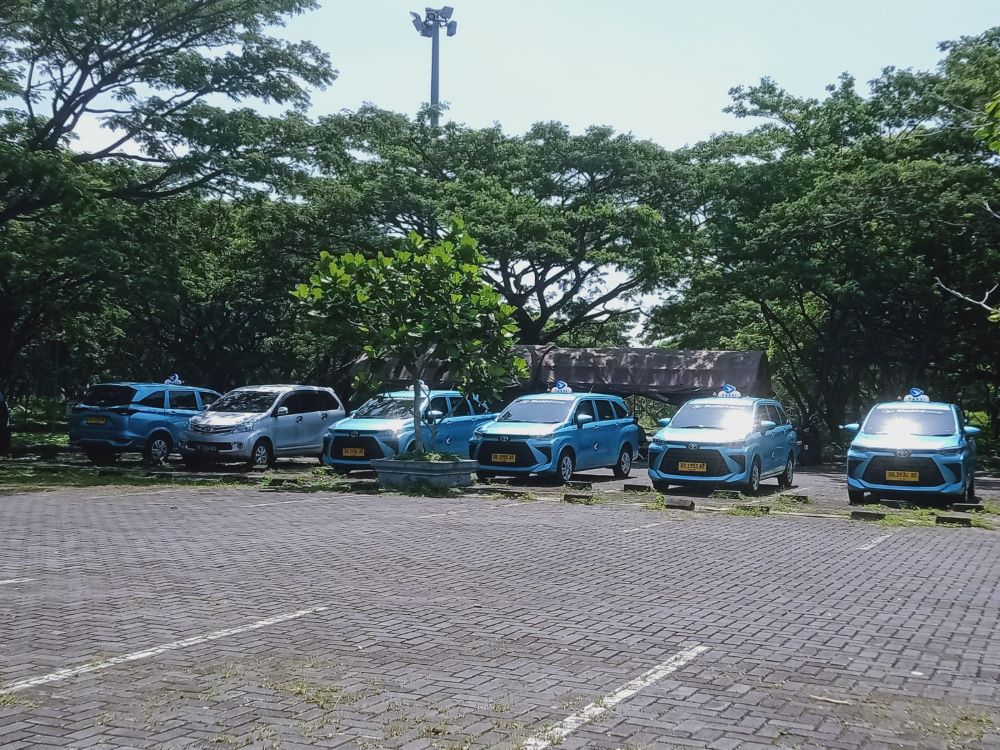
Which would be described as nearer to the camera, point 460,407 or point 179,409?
point 460,407

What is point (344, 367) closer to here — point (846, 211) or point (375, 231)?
point (375, 231)

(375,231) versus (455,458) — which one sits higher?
(375,231)

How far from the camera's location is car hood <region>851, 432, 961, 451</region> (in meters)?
16.8

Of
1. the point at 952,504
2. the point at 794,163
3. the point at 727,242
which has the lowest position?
the point at 952,504

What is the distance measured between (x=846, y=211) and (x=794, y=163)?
11.4ft

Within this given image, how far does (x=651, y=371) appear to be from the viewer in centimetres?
3097

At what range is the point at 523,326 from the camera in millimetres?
36125

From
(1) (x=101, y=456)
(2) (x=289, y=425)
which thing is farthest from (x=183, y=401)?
(2) (x=289, y=425)

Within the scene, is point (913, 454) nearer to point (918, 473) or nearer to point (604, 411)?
point (918, 473)

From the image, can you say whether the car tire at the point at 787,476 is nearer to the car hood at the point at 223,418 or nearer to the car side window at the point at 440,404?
the car side window at the point at 440,404

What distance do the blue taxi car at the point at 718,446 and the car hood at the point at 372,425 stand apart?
17.6 feet

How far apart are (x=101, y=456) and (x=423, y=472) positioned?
33.1 ft

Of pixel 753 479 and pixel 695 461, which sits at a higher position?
pixel 695 461

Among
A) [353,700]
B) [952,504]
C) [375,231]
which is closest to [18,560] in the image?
[353,700]
